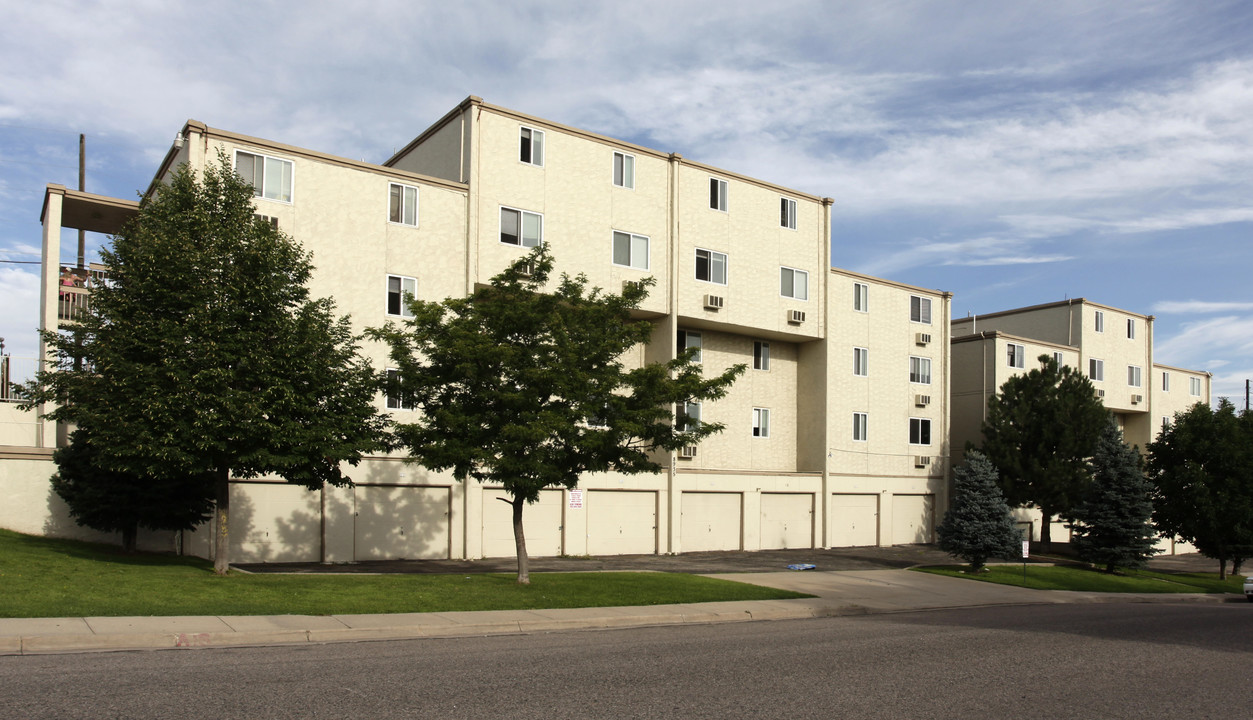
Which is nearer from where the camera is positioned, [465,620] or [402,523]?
[465,620]

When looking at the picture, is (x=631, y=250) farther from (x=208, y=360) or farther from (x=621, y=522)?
(x=208, y=360)

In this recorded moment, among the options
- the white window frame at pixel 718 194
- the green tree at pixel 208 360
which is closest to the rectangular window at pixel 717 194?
the white window frame at pixel 718 194

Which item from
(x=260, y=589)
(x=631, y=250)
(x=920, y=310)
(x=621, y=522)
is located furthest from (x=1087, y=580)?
(x=260, y=589)

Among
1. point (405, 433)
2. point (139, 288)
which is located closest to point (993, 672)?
point (405, 433)

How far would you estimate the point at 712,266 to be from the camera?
127 ft

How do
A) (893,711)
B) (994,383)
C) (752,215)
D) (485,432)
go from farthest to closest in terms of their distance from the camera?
(994,383) → (752,215) → (485,432) → (893,711)

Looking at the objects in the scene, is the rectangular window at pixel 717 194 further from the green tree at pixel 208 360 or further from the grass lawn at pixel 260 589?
the green tree at pixel 208 360

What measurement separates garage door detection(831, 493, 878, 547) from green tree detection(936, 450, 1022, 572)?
8.97 metres

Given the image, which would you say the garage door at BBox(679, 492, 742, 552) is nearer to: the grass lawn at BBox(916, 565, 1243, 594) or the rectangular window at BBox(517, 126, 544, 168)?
the grass lawn at BBox(916, 565, 1243, 594)

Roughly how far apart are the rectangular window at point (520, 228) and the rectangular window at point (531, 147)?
1.95 meters

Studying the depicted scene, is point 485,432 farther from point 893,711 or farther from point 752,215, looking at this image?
point 752,215

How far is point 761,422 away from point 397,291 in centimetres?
1856

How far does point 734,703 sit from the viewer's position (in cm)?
972

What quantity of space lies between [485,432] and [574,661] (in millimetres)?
9281
